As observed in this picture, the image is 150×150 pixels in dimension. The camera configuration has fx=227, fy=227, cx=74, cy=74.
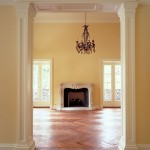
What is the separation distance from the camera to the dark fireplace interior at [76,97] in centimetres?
1107

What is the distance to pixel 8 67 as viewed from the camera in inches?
173

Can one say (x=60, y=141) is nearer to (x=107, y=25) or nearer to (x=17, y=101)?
(x=17, y=101)

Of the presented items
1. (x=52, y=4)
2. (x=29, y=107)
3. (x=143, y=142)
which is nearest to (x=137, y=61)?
Result: (x=143, y=142)

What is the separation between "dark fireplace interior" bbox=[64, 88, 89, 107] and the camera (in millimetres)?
11070

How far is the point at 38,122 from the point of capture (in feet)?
24.3

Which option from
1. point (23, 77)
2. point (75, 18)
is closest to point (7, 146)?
point (23, 77)

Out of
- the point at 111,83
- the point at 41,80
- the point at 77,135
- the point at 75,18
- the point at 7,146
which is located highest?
the point at 75,18

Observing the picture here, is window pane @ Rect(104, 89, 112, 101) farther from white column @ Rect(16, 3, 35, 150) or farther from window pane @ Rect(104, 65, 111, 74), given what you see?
white column @ Rect(16, 3, 35, 150)

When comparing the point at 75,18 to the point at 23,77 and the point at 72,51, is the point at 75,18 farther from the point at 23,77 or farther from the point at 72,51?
the point at 23,77

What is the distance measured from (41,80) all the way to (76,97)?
1924mm

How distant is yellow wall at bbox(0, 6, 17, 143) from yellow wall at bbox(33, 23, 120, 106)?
6.57 metres

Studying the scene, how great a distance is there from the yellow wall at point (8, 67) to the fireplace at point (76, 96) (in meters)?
6.34

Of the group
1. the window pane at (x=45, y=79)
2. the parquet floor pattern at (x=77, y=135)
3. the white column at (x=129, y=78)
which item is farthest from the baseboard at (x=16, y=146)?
the window pane at (x=45, y=79)

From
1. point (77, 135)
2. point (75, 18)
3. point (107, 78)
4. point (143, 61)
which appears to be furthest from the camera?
point (107, 78)
